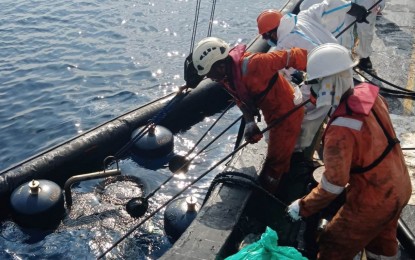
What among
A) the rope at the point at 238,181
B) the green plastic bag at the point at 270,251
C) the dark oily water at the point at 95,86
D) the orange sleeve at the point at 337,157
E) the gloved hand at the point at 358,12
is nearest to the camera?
the green plastic bag at the point at 270,251

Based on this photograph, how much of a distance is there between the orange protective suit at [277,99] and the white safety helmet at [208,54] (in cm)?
37

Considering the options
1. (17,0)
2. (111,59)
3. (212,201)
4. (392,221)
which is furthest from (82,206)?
(17,0)

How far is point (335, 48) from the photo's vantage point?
3777mm

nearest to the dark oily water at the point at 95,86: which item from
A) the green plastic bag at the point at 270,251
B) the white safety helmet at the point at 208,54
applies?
the white safety helmet at the point at 208,54

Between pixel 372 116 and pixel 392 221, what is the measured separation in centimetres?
122

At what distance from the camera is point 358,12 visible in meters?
7.99

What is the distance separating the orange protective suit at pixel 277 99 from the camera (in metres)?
5.35

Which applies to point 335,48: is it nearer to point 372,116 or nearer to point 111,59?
point 372,116

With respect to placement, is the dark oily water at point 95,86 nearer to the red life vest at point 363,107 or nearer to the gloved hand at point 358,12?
the gloved hand at point 358,12

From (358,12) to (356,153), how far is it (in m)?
5.22

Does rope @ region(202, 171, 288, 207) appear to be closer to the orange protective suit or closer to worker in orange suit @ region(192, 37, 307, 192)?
worker in orange suit @ region(192, 37, 307, 192)

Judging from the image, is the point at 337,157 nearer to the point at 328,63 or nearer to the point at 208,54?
the point at 328,63

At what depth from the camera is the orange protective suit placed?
5352mm

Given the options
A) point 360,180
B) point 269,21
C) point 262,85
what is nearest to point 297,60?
point 262,85
